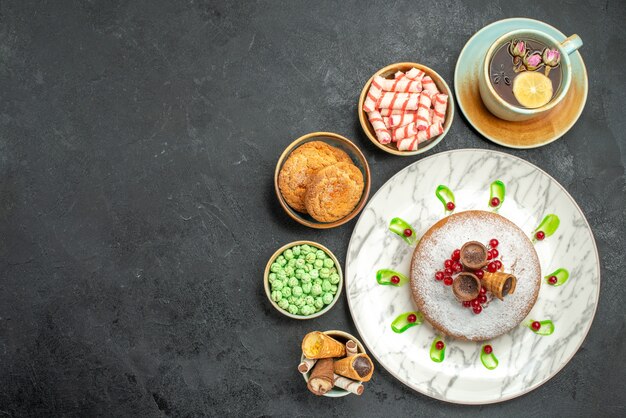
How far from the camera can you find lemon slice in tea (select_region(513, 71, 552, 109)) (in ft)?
9.70

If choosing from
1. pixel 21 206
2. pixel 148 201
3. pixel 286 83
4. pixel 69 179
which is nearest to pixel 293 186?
pixel 286 83

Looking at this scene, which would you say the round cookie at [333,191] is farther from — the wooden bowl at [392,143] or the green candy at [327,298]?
the green candy at [327,298]

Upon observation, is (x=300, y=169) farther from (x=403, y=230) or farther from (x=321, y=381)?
(x=321, y=381)

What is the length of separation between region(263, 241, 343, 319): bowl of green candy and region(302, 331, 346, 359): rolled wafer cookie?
0.16 m

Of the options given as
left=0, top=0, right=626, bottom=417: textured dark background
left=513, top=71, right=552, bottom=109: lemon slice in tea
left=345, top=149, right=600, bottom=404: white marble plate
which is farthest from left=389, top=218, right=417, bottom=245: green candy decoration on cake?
left=513, top=71, right=552, bottom=109: lemon slice in tea

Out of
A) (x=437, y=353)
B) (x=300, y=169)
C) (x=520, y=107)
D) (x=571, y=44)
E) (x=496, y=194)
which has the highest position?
(x=571, y=44)

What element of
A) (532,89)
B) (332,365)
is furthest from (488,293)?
(532,89)

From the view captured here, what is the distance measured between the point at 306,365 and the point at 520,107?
5.35 ft

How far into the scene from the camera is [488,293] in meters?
2.89

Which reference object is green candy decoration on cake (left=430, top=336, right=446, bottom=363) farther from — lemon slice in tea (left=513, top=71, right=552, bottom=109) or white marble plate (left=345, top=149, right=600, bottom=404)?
lemon slice in tea (left=513, top=71, right=552, bottom=109)

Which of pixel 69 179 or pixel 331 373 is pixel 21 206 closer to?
pixel 69 179

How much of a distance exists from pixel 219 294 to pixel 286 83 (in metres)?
1.18

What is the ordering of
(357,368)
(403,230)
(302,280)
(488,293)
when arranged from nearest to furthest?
(357,368), (488,293), (302,280), (403,230)

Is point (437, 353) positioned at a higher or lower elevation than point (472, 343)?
lower
